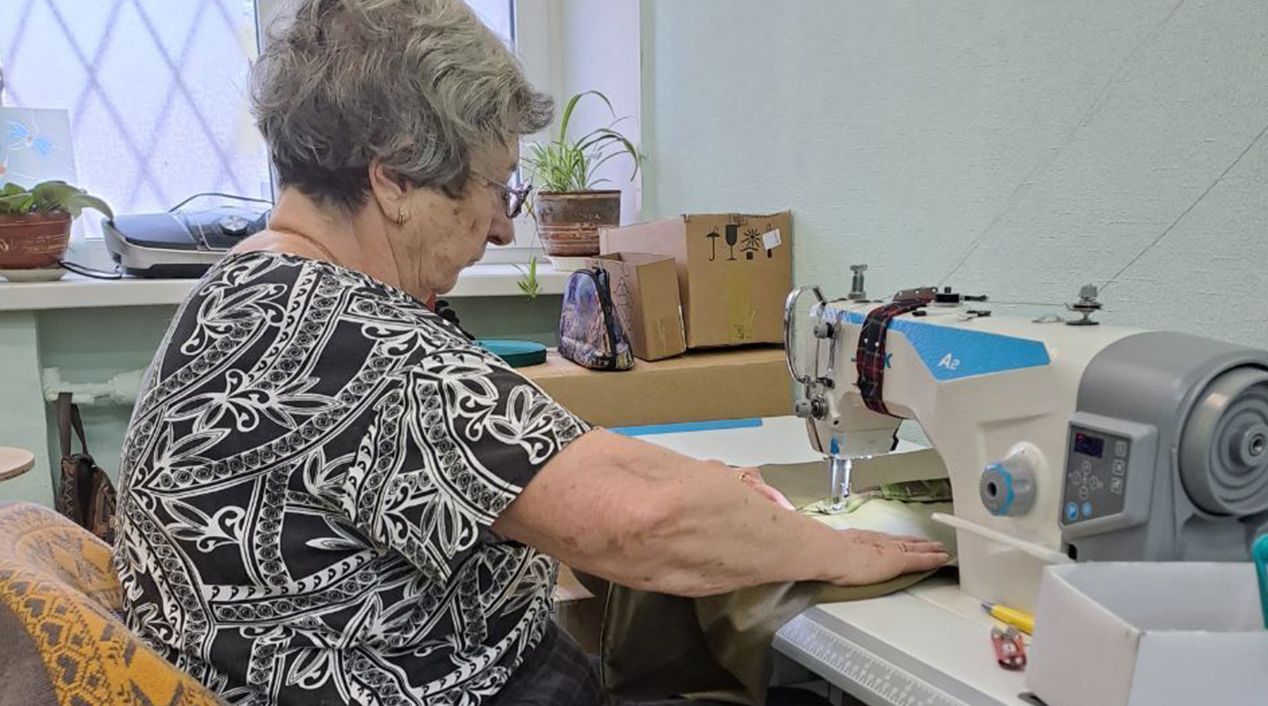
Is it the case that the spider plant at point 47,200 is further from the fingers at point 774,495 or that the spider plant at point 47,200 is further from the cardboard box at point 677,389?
the fingers at point 774,495

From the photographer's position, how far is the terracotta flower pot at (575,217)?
2.58 metres

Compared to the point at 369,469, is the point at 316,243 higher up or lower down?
higher up

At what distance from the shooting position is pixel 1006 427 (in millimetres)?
898

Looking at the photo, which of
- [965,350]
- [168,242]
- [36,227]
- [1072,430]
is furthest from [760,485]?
[36,227]

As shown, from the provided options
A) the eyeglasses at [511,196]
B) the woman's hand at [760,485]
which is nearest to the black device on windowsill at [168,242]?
the eyeglasses at [511,196]

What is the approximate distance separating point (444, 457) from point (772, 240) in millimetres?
1311

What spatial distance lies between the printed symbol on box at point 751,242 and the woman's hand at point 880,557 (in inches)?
41.0

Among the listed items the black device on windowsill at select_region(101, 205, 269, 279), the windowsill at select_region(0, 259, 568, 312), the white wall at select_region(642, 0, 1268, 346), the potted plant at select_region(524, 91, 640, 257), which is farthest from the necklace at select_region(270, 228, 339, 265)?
the potted plant at select_region(524, 91, 640, 257)

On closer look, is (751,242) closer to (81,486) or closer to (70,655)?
(70,655)

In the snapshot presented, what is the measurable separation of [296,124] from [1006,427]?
2.56ft

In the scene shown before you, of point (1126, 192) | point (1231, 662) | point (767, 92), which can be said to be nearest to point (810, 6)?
point (767, 92)

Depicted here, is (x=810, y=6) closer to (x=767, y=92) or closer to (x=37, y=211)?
(x=767, y=92)

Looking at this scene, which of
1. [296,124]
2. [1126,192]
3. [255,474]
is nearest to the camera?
[255,474]

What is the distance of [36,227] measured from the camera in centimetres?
226
